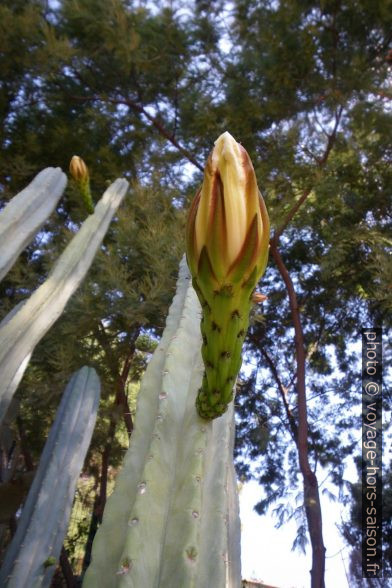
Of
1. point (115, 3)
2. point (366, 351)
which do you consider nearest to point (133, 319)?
point (115, 3)

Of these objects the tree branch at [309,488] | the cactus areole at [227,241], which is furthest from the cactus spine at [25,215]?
the tree branch at [309,488]

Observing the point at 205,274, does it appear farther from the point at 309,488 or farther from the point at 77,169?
the point at 309,488

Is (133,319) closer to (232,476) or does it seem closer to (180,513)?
(232,476)

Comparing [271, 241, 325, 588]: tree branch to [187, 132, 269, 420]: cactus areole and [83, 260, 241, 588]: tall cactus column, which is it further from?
[187, 132, 269, 420]: cactus areole

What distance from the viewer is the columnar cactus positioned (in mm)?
1135

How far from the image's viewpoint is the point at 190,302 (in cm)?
107

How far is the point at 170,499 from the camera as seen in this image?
0.71 metres

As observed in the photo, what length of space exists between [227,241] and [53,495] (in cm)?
107

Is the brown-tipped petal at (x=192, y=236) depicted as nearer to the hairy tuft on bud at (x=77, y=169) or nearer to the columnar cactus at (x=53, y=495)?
the columnar cactus at (x=53, y=495)

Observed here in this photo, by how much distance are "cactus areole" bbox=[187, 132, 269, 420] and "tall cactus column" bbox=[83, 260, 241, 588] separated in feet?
0.73

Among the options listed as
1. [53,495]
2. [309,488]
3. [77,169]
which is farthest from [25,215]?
[309,488]

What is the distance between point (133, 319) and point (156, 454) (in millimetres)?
2084

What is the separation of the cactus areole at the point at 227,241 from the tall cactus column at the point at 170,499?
22 centimetres

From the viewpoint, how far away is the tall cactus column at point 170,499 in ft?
2.04
